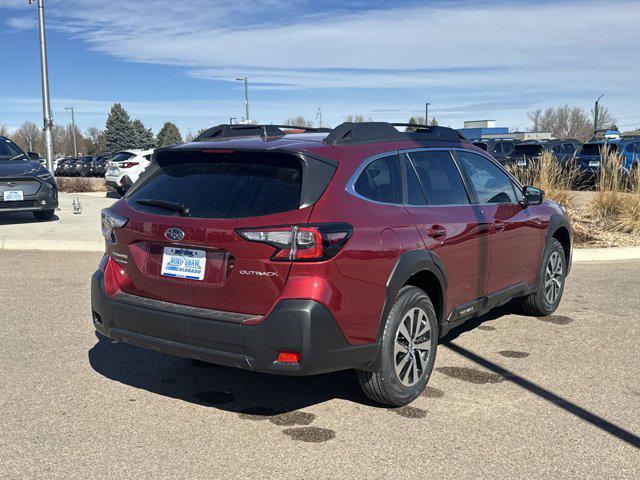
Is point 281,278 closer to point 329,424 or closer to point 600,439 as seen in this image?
point 329,424

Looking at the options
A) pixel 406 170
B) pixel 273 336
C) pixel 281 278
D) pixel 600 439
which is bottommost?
pixel 600 439

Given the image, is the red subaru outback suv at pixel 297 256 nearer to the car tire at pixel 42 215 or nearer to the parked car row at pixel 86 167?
the car tire at pixel 42 215

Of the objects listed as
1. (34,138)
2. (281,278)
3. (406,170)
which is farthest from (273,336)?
(34,138)

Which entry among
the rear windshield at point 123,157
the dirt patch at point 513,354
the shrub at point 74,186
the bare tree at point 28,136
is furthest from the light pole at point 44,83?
the bare tree at point 28,136

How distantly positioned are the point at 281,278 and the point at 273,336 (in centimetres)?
31

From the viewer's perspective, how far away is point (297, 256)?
3596 millimetres

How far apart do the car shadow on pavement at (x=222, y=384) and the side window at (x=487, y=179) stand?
1.79m

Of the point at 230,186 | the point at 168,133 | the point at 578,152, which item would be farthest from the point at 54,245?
the point at 168,133

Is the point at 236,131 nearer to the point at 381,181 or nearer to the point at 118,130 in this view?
the point at 381,181

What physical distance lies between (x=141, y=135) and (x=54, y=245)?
91.3 metres

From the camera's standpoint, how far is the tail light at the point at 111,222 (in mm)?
4223

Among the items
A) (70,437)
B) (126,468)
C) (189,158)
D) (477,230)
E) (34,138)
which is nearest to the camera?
(126,468)

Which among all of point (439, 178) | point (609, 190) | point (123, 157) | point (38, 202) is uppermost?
point (123, 157)

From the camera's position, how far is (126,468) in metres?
3.40
